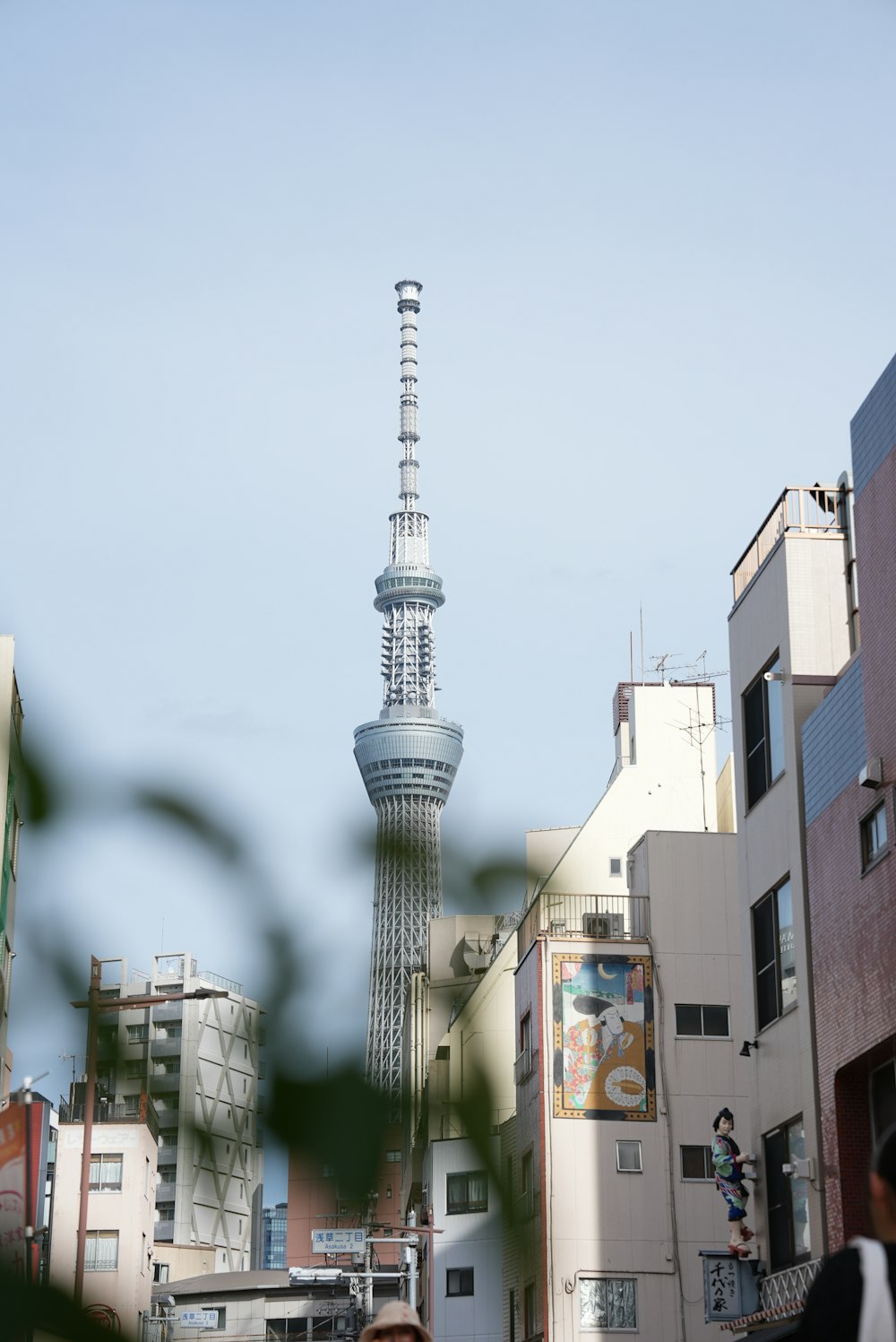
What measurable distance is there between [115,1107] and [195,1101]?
14 cm

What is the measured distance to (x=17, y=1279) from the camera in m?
2.22

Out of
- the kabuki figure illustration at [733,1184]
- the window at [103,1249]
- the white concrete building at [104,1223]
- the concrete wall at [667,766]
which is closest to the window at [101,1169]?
the white concrete building at [104,1223]

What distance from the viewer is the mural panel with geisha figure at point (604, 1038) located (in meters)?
45.4

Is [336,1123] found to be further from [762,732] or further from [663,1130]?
[663,1130]

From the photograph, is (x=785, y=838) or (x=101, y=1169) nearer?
(x=101, y=1169)

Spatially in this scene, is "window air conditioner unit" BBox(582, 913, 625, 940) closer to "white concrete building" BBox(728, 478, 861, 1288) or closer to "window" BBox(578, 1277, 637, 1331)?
"window" BBox(578, 1277, 637, 1331)

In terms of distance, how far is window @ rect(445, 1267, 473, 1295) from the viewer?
57531mm

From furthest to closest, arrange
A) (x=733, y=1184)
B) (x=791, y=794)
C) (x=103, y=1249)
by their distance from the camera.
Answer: (x=791, y=794), (x=733, y=1184), (x=103, y=1249)

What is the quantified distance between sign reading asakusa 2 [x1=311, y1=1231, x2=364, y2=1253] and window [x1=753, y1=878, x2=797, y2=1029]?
78.3 ft

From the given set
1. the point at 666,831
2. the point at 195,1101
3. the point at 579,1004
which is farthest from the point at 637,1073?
the point at 195,1101

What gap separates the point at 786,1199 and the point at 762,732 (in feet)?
24.7

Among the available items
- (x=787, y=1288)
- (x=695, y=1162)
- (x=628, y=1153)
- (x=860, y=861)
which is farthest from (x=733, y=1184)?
(x=695, y=1162)

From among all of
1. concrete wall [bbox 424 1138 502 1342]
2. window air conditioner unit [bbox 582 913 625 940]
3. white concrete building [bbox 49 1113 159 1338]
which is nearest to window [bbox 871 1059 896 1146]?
white concrete building [bbox 49 1113 159 1338]

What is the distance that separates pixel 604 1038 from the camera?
152ft
